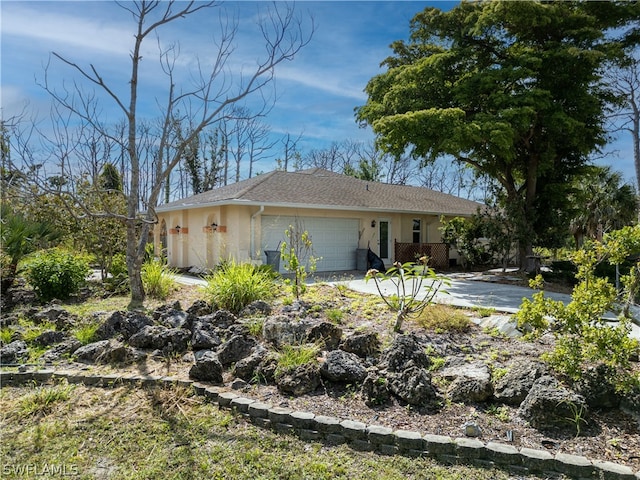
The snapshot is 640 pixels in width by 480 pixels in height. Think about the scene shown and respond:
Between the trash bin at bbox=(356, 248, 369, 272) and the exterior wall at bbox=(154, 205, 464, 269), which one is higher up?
the exterior wall at bbox=(154, 205, 464, 269)

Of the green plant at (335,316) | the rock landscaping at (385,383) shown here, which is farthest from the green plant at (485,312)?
the green plant at (335,316)

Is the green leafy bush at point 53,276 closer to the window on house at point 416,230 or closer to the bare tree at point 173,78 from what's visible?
the bare tree at point 173,78

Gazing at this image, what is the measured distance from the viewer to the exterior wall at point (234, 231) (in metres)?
14.0

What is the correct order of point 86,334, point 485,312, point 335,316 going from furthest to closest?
point 485,312, point 335,316, point 86,334

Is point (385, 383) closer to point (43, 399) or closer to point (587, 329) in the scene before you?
point (587, 329)

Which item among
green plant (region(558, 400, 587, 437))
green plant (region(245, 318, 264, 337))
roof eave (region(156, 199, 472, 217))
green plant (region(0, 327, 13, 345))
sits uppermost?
roof eave (region(156, 199, 472, 217))

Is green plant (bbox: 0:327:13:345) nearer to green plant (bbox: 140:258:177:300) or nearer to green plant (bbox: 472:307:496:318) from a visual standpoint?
green plant (bbox: 140:258:177:300)

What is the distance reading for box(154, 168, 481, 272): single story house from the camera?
14.1 metres

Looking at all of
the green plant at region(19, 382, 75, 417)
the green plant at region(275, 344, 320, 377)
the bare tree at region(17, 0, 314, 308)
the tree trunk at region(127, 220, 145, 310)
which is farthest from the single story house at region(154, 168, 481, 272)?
the green plant at region(19, 382, 75, 417)

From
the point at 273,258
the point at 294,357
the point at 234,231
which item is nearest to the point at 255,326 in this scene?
the point at 294,357

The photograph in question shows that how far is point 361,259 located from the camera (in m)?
16.1

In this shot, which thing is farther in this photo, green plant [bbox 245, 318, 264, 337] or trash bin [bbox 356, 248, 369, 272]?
trash bin [bbox 356, 248, 369, 272]

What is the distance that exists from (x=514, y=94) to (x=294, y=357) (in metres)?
11.6

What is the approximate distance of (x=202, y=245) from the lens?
15781mm
